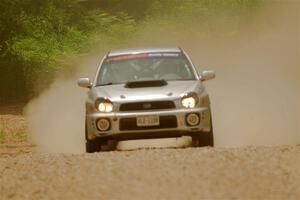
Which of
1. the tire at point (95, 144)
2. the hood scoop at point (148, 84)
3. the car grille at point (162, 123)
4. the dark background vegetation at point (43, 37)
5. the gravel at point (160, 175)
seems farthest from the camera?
the dark background vegetation at point (43, 37)

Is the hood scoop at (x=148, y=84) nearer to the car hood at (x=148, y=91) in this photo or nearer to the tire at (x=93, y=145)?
the car hood at (x=148, y=91)

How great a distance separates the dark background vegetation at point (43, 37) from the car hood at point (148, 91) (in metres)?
17.9

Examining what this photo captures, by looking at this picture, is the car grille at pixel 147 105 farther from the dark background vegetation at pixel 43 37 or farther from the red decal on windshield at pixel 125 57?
the dark background vegetation at pixel 43 37

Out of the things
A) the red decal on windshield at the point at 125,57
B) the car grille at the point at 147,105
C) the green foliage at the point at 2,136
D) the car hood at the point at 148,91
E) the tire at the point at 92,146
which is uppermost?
the red decal on windshield at the point at 125,57

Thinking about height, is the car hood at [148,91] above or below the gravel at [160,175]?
above

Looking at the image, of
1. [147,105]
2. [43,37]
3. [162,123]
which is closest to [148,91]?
[147,105]

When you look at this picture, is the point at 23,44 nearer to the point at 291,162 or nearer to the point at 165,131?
the point at 165,131

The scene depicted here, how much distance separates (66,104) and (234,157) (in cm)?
1582

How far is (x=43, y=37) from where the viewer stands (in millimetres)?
32469

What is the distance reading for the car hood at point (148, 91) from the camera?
12.8 meters

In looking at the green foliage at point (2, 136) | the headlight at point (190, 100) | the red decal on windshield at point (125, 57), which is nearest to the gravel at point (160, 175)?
the headlight at point (190, 100)

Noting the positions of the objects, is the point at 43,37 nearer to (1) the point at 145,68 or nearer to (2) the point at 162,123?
(1) the point at 145,68

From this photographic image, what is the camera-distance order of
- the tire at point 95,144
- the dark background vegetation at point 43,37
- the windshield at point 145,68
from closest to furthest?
the tire at point 95,144
the windshield at point 145,68
the dark background vegetation at point 43,37

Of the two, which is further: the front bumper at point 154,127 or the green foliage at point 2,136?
the green foliage at point 2,136
